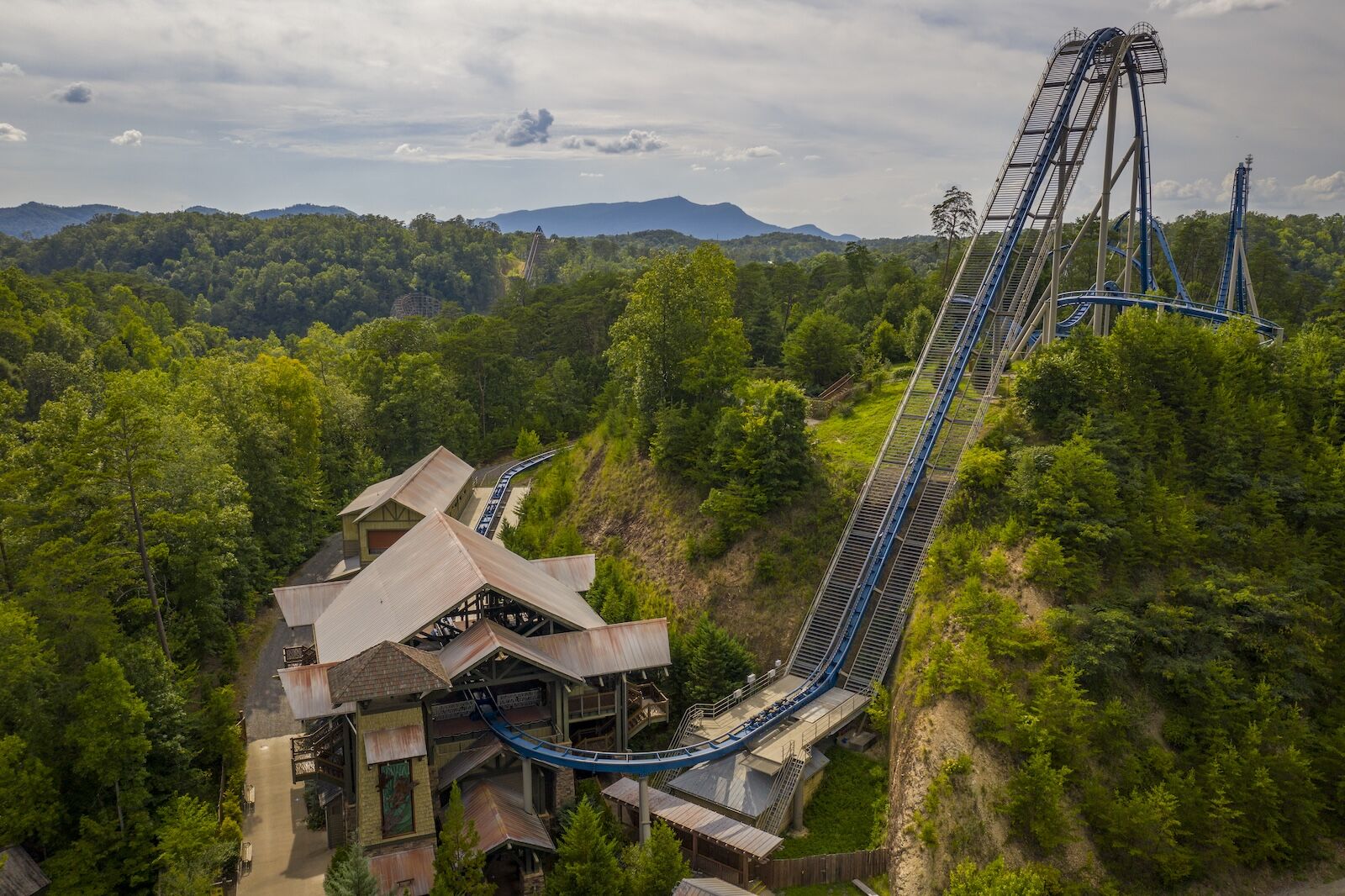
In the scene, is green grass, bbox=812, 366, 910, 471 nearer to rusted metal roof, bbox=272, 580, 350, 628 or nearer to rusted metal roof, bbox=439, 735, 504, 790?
rusted metal roof, bbox=439, 735, 504, 790

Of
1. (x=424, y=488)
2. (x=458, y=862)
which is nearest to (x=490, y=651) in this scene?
(x=458, y=862)

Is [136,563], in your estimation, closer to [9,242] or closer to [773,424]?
[773,424]

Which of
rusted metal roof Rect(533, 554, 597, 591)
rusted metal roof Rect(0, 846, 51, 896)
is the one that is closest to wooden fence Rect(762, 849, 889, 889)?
rusted metal roof Rect(533, 554, 597, 591)

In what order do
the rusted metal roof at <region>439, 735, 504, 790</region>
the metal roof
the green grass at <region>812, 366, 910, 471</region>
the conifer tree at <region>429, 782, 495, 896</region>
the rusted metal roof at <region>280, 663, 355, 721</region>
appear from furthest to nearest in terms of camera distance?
the green grass at <region>812, 366, 910, 471</region>
the rusted metal roof at <region>439, 735, 504, 790</region>
the rusted metal roof at <region>280, 663, 355, 721</region>
the metal roof
the conifer tree at <region>429, 782, 495, 896</region>

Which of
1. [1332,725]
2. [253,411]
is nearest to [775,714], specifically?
[1332,725]

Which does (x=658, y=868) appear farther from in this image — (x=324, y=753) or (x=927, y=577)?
(x=927, y=577)

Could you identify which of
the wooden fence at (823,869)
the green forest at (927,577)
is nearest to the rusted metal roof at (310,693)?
the green forest at (927,577)
